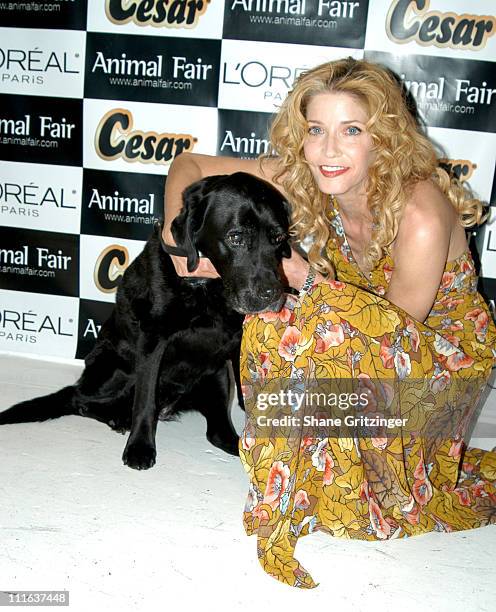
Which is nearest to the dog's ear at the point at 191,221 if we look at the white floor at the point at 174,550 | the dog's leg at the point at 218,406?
the dog's leg at the point at 218,406

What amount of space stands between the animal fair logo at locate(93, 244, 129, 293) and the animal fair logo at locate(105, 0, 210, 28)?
84 centimetres

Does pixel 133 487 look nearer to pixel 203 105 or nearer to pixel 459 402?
pixel 459 402

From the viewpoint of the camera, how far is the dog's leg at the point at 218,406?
1.88m

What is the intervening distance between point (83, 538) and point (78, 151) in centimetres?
156

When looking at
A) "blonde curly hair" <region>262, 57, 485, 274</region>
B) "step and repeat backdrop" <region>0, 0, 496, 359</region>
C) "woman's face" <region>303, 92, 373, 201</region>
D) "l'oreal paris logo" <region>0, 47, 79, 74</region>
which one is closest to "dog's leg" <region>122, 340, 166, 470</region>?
"blonde curly hair" <region>262, 57, 485, 274</region>

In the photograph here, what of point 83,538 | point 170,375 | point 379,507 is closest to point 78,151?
point 170,375

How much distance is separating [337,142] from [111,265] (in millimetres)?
1314

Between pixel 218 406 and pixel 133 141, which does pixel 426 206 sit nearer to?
pixel 218 406

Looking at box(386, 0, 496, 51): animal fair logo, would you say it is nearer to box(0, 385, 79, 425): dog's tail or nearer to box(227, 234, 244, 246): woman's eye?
box(227, 234, 244, 246): woman's eye

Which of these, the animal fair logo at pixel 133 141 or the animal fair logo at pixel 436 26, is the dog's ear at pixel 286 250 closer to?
the animal fair logo at pixel 133 141

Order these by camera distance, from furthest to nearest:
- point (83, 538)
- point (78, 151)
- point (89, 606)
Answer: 1. point (78, 151)
2. point (83, 538)
3. point (89, 606)

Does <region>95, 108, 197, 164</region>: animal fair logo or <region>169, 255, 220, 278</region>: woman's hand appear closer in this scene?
<region>169, 255, 220, 278</region>: woman's hand

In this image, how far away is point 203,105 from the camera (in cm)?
234

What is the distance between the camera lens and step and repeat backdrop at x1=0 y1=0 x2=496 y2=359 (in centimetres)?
222
